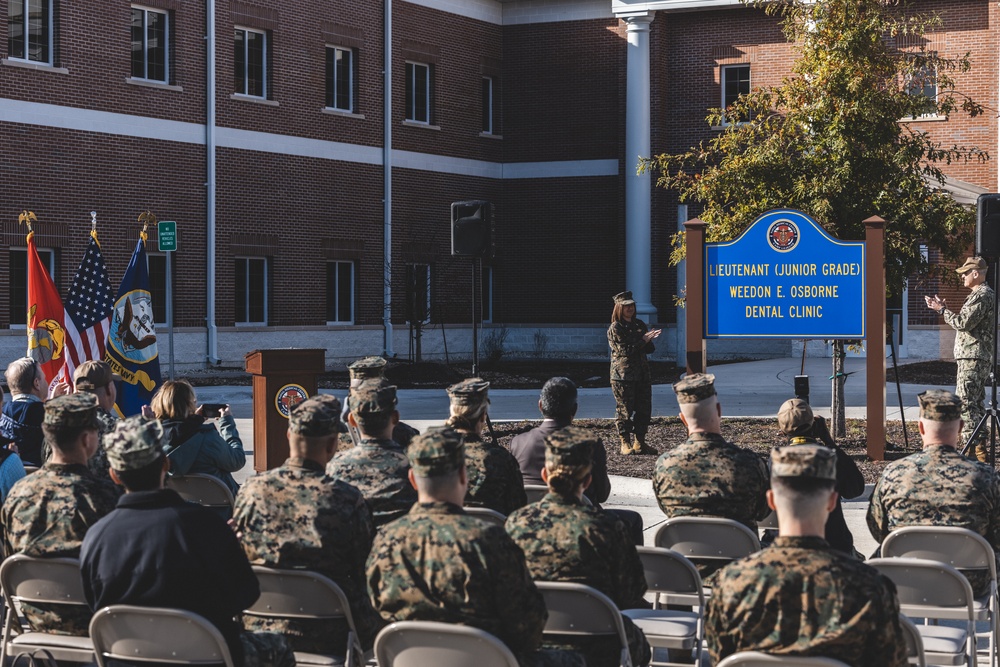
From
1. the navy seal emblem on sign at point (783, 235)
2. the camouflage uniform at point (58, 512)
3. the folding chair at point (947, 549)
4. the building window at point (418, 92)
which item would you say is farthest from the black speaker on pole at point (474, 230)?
the building window at point (418, 92)

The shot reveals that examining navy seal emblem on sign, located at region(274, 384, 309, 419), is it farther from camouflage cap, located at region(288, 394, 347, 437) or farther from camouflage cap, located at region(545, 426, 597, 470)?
camouflage cap, located at region(545, 426, 597, 470)

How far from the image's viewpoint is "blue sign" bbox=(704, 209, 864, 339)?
1337 cm

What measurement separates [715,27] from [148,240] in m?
14.7

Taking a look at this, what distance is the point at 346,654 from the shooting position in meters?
5.40

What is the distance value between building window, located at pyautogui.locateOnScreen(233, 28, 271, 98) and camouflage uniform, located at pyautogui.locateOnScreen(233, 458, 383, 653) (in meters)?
23.2

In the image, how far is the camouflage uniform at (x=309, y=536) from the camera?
17.6ft

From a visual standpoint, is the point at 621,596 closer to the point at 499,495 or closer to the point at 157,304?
the point at 499,495

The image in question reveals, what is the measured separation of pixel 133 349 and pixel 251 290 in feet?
50.2

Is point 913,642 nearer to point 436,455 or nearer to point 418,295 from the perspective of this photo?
point 436,455

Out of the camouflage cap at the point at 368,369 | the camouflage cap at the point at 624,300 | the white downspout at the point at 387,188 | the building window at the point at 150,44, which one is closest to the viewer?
the camouflage cap at the point at 368,369

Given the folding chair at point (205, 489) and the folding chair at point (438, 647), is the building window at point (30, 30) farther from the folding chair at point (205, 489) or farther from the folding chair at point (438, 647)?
the folding chair at point (438, 647)

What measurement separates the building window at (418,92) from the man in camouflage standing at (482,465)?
25023mm

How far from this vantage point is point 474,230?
13.6m

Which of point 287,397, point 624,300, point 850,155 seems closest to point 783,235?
point 624,300
